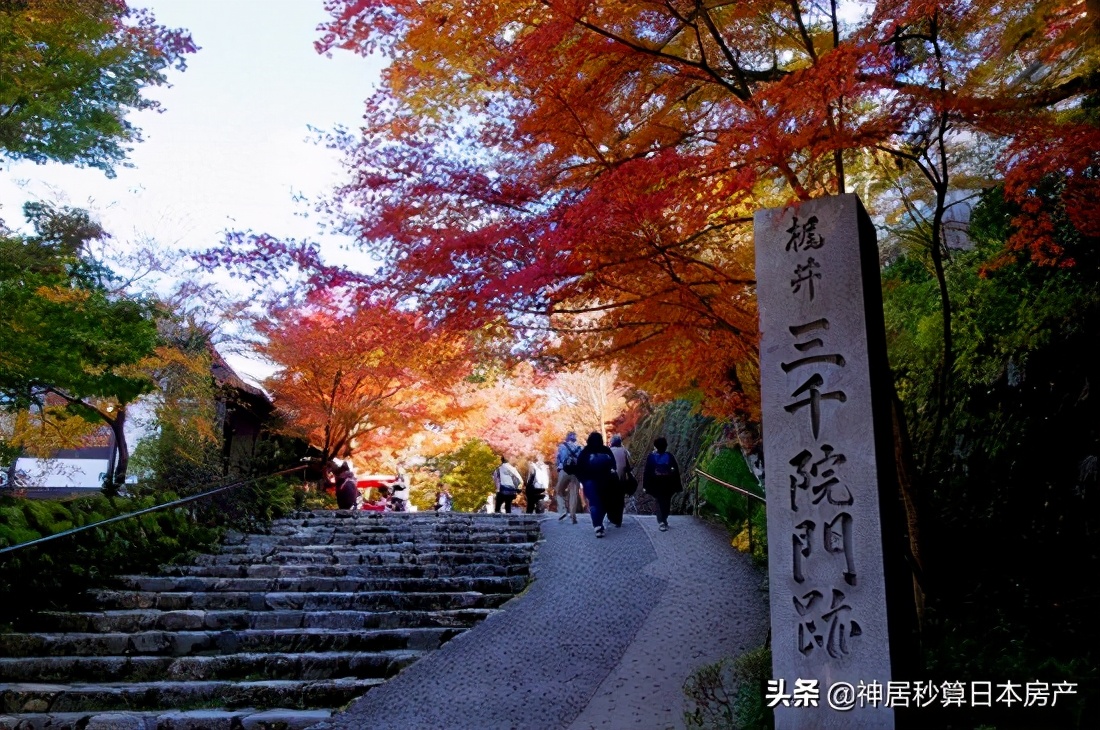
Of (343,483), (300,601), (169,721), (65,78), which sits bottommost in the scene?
(169,721)

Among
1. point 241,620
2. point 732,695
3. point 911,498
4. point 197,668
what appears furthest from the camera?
point 241,620

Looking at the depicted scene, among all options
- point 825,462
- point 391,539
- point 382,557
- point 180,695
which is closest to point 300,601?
point 382,557

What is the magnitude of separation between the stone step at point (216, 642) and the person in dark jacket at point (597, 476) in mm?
4799

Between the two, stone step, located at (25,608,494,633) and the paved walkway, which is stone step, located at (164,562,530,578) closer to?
the paved walkway

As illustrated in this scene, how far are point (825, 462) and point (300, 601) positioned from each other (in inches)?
244

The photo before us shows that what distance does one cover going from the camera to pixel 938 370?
374 inches

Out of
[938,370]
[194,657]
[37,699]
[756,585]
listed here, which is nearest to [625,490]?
[756,585]

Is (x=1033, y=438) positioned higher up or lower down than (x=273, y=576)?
higher up

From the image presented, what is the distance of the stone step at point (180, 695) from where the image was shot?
21.3 feet

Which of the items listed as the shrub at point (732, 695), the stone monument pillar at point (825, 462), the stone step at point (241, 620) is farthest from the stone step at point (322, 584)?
the stone monument pillar at point (825, 462)

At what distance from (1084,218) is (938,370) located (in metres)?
3.23

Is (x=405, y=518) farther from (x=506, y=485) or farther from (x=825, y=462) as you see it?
(x=825, y=462)

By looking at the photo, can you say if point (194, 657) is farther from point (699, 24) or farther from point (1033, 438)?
point (1033, 438)

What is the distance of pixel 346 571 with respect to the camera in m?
10.2
